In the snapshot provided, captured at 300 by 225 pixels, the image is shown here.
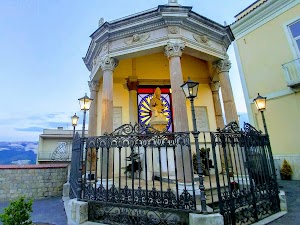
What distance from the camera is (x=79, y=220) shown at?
13.9ft

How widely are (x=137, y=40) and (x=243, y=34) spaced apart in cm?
861

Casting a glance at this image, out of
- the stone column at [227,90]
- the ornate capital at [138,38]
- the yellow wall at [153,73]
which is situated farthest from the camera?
the yellow wall at [153,73]

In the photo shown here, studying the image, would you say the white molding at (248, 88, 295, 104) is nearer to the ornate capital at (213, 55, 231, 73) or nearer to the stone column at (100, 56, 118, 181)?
the ornate capital at (213, 55, 231, 73)

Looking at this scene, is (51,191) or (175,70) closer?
(175,70)

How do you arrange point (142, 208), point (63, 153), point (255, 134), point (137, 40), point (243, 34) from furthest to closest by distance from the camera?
point (63, 153) < point (243, 34) < point (137, 40) < point (255, 134) < point (142, 208)

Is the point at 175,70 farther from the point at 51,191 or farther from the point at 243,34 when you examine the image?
the point at 51,191

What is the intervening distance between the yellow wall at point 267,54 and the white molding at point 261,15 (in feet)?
0.78

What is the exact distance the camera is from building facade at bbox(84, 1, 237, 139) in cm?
682

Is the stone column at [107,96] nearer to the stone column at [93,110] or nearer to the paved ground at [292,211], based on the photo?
the stone column at [93,110]

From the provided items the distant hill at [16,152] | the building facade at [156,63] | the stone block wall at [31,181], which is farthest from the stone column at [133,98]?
the distant hill at [16,152]

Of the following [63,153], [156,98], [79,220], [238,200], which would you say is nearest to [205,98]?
[156,98]

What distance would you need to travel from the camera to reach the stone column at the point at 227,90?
774cm

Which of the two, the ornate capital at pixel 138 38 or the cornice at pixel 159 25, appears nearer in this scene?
the cornice at pixel 159 25

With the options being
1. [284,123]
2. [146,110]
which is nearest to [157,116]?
[146,110]
